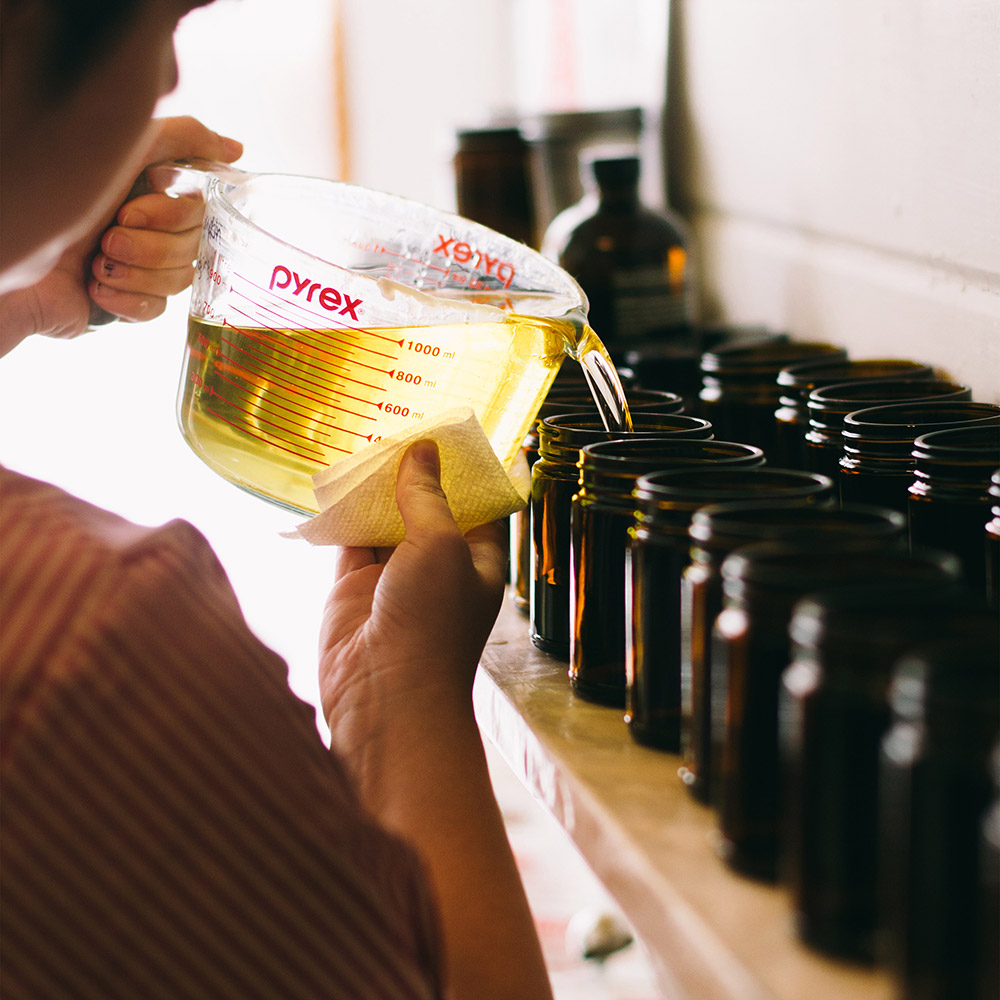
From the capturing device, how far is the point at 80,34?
0.47 metres

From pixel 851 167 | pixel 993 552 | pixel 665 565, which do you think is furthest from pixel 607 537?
pixel 851 167

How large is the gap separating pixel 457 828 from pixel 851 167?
793 millimetres

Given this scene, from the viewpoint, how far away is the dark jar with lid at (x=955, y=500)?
0.60 meters

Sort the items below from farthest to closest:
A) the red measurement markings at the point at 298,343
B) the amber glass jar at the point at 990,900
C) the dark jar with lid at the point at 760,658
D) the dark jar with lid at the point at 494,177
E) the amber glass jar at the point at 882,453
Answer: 1. the dark jar with lid at the point at 494,177
2. the red measurement markings at the point at 298,343
3. the amber glass jar at the point at 882,453
4. the dark jar with lid at the point at 760,658
5. the amber glass jar at the point at 990,900

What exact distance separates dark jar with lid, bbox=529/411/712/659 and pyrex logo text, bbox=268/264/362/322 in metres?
0.15

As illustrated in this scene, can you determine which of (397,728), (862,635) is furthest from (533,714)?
(862,635)

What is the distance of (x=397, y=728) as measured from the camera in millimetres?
711

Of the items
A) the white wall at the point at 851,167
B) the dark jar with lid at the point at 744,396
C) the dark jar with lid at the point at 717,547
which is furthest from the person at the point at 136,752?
the white wall at the point at 851,167

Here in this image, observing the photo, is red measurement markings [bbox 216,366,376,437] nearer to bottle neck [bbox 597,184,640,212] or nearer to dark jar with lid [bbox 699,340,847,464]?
dark jar with lid [bbox 699,340,847,464]

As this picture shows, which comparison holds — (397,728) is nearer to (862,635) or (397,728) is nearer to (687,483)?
(687,483)

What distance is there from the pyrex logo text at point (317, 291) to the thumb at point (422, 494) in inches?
3.9

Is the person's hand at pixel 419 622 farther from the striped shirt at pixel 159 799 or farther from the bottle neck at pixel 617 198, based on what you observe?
the bottle neck at pixel 617 198

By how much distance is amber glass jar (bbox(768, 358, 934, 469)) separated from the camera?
33.0 inches

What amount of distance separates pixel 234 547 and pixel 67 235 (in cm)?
212
